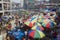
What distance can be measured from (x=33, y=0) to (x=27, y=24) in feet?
6.93

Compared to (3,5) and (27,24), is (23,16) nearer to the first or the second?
(27,24)

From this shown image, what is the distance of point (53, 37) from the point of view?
6219 mm

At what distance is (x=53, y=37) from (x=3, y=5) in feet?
49.3

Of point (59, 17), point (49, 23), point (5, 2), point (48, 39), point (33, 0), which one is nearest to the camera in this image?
point (48, 39)

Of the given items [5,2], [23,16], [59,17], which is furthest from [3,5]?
[59,17]

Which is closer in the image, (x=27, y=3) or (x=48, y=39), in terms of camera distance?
(x=48, y=39)

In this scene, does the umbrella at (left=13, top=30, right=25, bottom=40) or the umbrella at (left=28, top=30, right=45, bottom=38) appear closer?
the umbrella at (left=28, top=30, right=45, bottom=38)

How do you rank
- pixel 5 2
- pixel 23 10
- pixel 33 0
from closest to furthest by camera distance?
pixel 33 0
pixel 23 10
pixel 5 2

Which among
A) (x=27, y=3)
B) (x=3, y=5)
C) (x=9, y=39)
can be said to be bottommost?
(x=3, y=5)

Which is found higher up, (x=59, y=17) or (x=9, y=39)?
(x=59, y=17)

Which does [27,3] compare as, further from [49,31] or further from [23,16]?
[49,31]

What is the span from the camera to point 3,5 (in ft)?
67.6

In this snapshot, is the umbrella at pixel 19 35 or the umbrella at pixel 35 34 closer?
the umbrella at pixel 35 34

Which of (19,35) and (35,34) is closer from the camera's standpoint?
(35,34)
